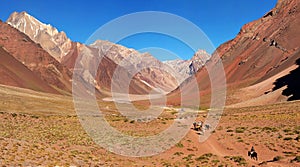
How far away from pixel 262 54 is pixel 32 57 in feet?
432

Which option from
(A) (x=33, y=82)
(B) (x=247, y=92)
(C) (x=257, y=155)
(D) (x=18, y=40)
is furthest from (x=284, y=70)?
(D) (x=18, y=40)

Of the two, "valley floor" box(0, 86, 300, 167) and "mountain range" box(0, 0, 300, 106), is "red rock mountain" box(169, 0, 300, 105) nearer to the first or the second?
"mountain range" box(0, 0, 300, 106)

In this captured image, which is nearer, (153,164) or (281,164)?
(281,164)

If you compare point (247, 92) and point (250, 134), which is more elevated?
point (247, 92)

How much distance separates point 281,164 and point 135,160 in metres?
11.5

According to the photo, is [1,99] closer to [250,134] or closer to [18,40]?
[250,134]

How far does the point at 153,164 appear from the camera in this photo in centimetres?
2306

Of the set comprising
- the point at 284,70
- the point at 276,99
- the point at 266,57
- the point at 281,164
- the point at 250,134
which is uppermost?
the point at 266,57

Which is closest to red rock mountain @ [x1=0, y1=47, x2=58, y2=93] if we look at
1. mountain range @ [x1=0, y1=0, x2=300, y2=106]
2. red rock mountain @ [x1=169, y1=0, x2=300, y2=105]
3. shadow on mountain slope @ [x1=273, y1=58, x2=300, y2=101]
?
mountain range @ [x1=0, y1=0, x2=300, y2=106]

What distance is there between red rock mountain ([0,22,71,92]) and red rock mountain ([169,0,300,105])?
7164 cm

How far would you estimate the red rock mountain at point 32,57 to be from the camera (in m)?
166

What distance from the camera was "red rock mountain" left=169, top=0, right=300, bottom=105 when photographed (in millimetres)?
111538

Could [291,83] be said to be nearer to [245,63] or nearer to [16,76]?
[245,63]

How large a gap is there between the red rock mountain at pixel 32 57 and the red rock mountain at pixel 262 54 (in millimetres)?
71635
